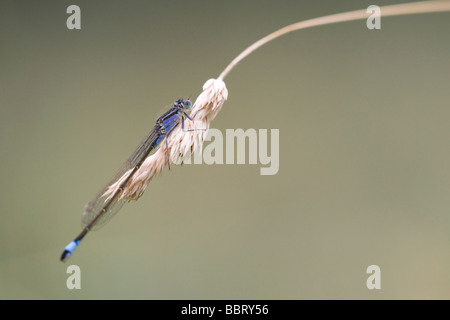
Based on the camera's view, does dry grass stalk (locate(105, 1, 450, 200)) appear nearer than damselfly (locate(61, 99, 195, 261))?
Yes

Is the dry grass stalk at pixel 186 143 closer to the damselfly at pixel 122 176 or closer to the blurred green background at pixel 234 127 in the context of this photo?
the damselfly at pixel 122 176

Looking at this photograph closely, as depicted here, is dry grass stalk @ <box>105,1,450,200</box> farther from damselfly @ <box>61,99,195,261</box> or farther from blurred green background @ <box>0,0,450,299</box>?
blurred green background @ <box>0,0,450,299</box>

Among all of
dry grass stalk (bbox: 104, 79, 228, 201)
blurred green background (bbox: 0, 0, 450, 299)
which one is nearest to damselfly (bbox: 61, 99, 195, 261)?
dry grass stalk (bbox: 104, 79, 228, 201)

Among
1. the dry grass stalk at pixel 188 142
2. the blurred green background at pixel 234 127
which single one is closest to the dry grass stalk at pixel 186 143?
the dry grass stalk at pixel 188 142

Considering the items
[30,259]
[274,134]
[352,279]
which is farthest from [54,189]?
[352,279]

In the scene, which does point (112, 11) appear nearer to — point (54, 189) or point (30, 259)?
point (54, 189)

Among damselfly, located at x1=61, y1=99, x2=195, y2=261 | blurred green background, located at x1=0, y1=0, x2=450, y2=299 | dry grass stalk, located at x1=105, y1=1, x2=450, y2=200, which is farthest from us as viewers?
blurred green background, located at x1=0, y1=0, x2=450, y2=299
